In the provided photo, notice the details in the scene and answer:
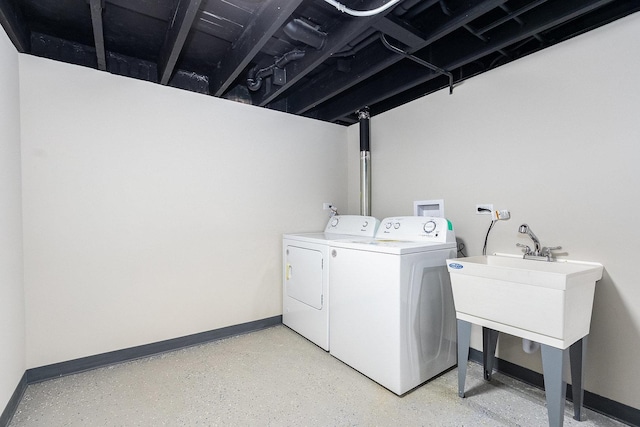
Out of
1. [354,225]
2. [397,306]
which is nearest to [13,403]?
[397,306]

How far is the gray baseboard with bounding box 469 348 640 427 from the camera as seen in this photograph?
5.26 feet

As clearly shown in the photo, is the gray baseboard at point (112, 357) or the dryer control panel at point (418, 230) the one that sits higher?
the dryer control panel at point (418, 230)

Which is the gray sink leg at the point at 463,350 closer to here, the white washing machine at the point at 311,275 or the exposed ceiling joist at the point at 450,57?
the white washing machine at the point at 311,275

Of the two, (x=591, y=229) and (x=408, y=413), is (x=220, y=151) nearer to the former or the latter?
(x=408, y=413)

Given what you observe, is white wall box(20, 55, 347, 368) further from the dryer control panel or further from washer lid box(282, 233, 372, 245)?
the dryer control panel

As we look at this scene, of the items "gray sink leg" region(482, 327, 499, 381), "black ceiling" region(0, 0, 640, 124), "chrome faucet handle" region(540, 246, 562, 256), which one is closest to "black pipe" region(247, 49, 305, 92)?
"black ceiling" region(0, 0, 640, 124)

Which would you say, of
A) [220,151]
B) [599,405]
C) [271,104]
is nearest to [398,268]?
[599,405]

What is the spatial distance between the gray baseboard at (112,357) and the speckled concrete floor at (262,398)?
52 millimetres

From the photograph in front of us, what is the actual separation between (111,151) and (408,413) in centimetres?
272

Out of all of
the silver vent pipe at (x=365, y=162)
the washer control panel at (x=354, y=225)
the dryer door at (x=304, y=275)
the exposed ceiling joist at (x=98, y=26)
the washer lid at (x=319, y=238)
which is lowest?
the dryer door at (x=304, y=275)

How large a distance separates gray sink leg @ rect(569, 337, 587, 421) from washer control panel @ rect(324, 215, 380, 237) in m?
1.52

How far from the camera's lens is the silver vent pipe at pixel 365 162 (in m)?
3.13

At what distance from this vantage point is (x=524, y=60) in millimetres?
2020

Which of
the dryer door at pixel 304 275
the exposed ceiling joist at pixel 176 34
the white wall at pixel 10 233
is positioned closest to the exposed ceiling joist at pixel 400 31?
the exposed ceiling joist at pixel 176 34
